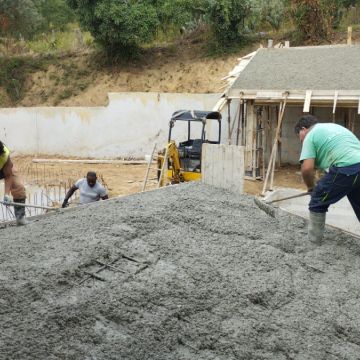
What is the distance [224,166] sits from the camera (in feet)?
25.3

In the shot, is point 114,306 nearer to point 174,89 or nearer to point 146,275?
point 146,275

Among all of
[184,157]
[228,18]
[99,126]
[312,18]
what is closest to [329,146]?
[184,157]

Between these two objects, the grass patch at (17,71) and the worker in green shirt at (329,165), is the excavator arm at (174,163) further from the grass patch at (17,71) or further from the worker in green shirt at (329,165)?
the grass patch at (17,71)

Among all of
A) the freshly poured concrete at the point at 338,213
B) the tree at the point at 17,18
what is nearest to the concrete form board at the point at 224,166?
the freshly poured concrete at the point at 338,213

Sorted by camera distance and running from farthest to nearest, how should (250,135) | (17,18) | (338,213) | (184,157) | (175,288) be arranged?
(17,18) < (250,135) < (184,157) < (338,213) < (175,288)

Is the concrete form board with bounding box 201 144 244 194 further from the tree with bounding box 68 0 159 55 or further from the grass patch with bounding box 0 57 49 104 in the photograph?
the grass patch with bounding box 0 57 49 104

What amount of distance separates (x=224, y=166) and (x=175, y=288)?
4.13 metres

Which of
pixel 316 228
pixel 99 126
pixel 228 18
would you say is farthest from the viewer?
pixel 228 18

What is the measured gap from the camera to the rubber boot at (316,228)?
15.9ft

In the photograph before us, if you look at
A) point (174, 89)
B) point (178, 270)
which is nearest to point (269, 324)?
point (178, 270)

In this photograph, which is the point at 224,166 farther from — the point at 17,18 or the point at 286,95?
the point at 17,18

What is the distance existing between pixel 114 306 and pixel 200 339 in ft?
2.03

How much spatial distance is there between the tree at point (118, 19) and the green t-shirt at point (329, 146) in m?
13.1

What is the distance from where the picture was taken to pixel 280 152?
12.1 m
